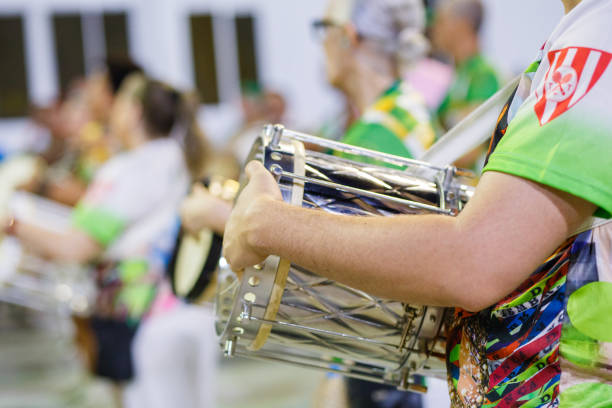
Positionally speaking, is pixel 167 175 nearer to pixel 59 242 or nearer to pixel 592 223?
pixel 59 242

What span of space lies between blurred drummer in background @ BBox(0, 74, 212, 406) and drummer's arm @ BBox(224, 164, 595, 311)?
2.07m

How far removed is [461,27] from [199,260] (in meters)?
2.70

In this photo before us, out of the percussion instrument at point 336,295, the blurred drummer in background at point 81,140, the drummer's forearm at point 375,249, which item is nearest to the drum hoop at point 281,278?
the percussion instrument at point 336,295

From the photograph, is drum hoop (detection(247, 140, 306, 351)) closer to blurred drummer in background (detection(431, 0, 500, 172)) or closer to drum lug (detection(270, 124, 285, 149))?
drum lug (detection(270, 124, 285, 149))

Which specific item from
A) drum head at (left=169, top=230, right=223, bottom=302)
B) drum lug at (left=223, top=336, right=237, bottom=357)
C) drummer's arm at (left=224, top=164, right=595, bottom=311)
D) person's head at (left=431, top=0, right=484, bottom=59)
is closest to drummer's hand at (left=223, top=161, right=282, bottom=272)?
drummer's arm at (left=224, top=164, right=595, bottom=311)

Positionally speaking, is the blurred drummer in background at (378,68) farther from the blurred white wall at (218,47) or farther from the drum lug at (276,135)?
the blurred white wall at (218,47)

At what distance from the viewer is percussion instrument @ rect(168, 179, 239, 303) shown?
1.75 meters

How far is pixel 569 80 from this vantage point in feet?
2.89

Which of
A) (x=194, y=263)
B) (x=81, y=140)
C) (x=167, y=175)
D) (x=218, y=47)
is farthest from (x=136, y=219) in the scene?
(x=218, y=47)

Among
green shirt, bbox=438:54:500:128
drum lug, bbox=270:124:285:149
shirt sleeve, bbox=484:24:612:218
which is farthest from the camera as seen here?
green shirt, bbox=438:54:500:128

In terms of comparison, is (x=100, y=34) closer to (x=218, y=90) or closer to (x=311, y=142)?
(x=218, y=90)

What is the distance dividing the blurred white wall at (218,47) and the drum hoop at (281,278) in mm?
7861

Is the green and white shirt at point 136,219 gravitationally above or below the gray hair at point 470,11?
below

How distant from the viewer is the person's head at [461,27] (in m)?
3.97
